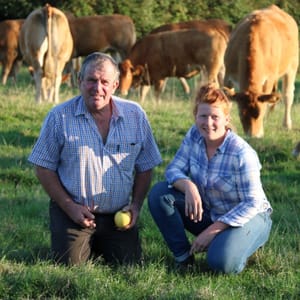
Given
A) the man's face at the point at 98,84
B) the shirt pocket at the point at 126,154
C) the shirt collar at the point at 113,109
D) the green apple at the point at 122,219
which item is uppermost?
the man's face at the point at 98,84

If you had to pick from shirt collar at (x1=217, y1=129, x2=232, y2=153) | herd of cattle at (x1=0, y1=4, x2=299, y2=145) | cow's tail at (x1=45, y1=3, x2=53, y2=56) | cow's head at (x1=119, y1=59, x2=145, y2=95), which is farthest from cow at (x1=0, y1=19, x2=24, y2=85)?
shirt collar at (x1=217, y1=129, x2=232, y2=153)

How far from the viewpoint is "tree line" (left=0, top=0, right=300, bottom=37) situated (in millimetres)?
28453

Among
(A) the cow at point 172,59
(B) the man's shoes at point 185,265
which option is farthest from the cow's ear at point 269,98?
(B) the man's shoes at point 185,265

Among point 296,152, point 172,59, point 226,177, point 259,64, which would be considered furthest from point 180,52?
point 226,177

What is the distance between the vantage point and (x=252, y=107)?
39.5 ft

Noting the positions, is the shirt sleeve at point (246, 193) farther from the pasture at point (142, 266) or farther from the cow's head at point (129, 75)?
the cow's head at point (129, 75)

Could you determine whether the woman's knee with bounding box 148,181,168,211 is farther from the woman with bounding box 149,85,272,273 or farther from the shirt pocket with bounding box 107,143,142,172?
the shirt pocket with bounding box 107,143,142,172

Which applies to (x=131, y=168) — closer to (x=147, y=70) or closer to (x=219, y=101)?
(x=219, y=101)

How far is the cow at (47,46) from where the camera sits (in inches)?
628

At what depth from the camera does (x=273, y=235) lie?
642 cm

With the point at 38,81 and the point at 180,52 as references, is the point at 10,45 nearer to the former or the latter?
the point at 180,52

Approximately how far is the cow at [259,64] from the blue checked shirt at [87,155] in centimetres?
580

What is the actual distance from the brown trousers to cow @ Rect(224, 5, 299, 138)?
5.86 m

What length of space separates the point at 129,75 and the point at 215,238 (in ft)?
41.2
